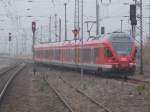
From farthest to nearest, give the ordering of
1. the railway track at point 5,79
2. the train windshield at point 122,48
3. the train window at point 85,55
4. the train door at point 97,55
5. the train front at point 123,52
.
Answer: the train window at point 85,55, the train door at point 97,55, the train windshield at point 122,48, the train front at point 123,52, the railway track at point 5,79

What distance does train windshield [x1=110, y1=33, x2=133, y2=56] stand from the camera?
105 ft

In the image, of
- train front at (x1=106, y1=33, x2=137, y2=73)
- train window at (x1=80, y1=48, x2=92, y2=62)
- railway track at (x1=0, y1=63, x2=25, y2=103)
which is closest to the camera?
railway track at (x1=0, y1=63, x2=25, y2=103)

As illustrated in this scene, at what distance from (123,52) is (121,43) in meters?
0.59

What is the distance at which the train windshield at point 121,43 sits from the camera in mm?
31875

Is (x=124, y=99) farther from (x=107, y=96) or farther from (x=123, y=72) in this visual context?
(x=123, y=72)

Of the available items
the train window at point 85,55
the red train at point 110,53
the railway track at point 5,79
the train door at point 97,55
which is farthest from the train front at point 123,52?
the railway track at point 5,79

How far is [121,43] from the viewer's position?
105 feet

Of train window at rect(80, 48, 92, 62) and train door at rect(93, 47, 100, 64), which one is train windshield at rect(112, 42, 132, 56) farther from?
train window at rect(80, 48, 92, 62)

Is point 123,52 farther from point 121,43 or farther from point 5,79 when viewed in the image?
point 5,79

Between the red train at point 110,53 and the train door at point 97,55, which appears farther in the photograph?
the train door at point 97,55

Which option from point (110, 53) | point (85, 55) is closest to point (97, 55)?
point (110, 53)

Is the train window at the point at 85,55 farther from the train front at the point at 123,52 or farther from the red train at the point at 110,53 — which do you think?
the train front at the point at 123,52

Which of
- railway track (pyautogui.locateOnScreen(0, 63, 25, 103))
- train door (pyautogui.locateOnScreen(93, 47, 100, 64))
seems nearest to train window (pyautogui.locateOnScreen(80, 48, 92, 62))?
train door (pyautogui.locateOnScreen(93, 47, 100, 64))

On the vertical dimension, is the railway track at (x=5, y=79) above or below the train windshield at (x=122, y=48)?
below
